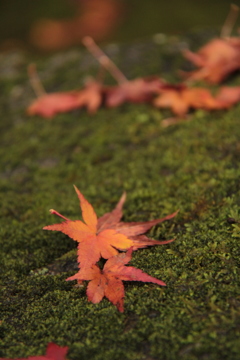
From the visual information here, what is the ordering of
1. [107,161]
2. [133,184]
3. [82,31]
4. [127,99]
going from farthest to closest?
[82,31], [127,99], [107,161], [133,184]

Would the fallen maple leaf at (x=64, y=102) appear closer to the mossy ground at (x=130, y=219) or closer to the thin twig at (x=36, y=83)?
the mossy ground at (x=130, y=219)

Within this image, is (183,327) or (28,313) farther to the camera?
(28,313)

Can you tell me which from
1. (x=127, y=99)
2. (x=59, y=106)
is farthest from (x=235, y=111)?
(x=59, y=106)

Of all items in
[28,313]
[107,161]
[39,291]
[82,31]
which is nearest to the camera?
[28,313]

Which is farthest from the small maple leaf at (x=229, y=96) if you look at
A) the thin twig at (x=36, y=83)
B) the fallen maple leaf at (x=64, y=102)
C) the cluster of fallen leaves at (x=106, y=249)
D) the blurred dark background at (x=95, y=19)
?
the blurred dark background at (x=95, y=19)

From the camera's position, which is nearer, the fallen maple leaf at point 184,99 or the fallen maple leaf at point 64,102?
the fallen maple leaf at point 184,99

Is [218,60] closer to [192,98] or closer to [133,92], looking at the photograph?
[192,98]

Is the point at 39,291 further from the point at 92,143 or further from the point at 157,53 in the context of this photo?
the point at 157,53

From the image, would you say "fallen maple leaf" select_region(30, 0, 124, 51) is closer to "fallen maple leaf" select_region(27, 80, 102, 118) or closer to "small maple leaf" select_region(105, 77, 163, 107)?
"fallen maple leaf" select_region(27, 80, 102, 118)
